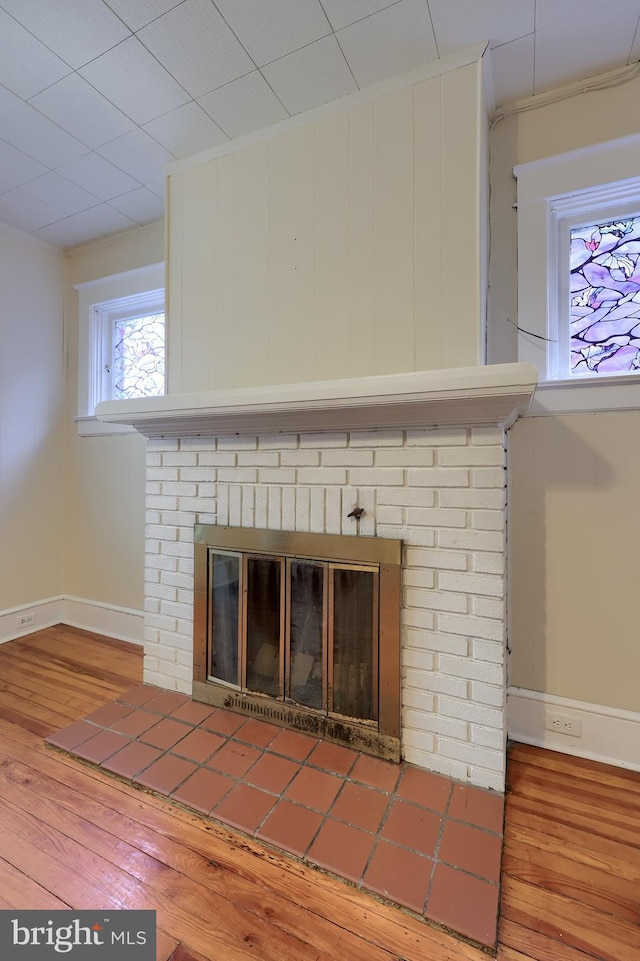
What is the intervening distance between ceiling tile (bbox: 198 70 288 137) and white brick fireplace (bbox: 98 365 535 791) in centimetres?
117

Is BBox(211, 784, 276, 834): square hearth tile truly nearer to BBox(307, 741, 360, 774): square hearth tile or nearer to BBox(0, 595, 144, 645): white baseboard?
BBox(307, 741, 360, 774): square hearth tile

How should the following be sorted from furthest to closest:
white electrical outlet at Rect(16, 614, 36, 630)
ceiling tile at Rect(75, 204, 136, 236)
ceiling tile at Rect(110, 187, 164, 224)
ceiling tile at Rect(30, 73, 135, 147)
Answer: white electrical outlet at Rect(16, 614, 36, 630) < ceiling tile at Rect(75, 204, 136, 236) < ceiling tile at Rect(110, 187, 164, 224) < ceiling tile at Rect(30, 73, 135, 147)

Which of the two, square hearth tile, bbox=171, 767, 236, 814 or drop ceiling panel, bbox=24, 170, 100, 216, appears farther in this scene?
drop ceiling panel, bbox=24, 170, 100, 216

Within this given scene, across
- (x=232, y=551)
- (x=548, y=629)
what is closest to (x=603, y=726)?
(x=548, y=629)

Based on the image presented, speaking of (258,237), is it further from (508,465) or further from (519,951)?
(519,951)

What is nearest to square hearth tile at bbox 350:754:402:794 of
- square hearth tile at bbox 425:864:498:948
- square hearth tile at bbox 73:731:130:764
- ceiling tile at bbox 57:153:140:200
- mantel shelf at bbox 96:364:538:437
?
square hearth tile at bbox 425:864:498:948

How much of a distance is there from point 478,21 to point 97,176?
182 centimetres

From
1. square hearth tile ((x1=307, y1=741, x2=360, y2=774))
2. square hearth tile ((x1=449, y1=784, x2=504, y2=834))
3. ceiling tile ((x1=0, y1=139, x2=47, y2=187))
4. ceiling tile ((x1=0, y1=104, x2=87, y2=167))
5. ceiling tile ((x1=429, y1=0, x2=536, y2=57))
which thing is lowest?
square hearth tile ((x1=449, y1=784, x2=504, y2=834))

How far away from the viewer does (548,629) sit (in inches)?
63.8

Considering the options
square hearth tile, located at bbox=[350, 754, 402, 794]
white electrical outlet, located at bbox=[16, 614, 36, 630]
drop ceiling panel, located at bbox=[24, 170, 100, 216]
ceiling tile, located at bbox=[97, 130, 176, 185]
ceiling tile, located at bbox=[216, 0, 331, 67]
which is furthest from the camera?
white electrical outlet, located at bbox=[16, 614, 36, 630]

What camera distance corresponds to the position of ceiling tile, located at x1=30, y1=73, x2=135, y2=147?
1.61 metres

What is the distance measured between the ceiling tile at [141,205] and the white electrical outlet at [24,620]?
101 inches

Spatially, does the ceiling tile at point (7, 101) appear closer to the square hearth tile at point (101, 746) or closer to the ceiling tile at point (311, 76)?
the ceiling tile at point (311, 76)

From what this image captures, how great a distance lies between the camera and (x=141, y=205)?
2338 millimetres
